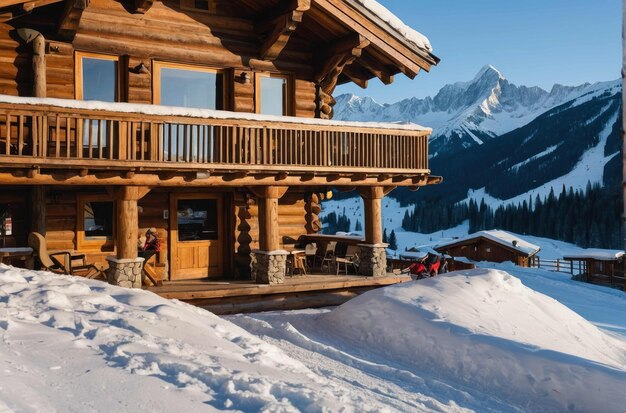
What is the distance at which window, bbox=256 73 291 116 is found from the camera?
1606 cm

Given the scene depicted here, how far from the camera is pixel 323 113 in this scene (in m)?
17.0

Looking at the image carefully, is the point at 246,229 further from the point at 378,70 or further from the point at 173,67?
the point at 378,70

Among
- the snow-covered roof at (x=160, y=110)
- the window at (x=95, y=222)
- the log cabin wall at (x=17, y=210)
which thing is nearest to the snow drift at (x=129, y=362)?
the snow-covered roof at (x=160, y=110)

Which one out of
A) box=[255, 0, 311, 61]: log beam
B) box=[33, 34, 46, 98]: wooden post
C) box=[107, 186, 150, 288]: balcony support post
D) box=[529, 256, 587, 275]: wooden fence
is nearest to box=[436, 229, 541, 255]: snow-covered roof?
box=[529, 256, 587, 275]: wooden fence

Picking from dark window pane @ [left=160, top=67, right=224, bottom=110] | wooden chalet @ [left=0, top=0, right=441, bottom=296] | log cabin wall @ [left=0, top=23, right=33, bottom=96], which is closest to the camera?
wooden chalet @ [left=0, top=0, right=441, bottom=296]

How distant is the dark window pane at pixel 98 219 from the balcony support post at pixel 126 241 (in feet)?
6.90

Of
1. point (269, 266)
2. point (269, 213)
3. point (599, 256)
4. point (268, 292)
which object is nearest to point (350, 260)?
point (269, 266)

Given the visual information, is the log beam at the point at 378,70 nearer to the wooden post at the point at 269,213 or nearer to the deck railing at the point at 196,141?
the deck railing at the point at 196,141

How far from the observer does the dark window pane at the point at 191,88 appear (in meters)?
14.7

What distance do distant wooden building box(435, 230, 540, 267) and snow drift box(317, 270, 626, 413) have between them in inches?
1715

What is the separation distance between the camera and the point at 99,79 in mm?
13945

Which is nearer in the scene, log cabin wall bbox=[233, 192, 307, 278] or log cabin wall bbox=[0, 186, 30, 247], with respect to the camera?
log cabin wall bbox=[0, 186, 30, 247]

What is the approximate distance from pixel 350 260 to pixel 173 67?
710 centimetres

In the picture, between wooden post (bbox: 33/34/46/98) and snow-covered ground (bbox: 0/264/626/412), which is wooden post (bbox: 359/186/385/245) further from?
wooden post (bbox: 33/34/46/98)
